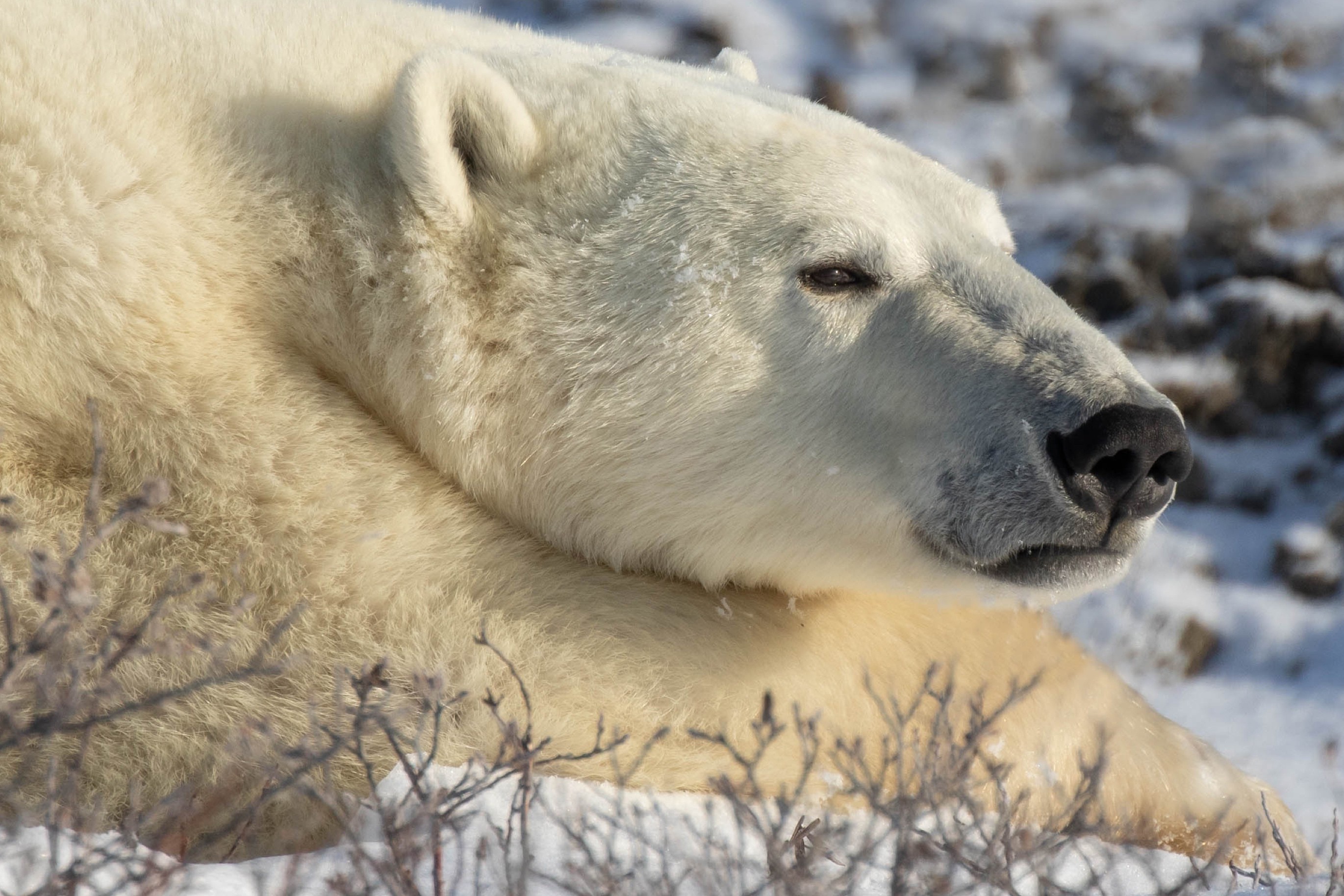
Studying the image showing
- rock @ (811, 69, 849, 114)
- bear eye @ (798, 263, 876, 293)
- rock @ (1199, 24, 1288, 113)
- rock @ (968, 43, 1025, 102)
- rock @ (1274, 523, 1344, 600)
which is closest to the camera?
bear eye @ (798, 263, 876, 293)

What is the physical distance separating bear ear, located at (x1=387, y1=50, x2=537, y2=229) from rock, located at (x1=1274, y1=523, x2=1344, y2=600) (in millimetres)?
5058

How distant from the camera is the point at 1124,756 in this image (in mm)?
3021

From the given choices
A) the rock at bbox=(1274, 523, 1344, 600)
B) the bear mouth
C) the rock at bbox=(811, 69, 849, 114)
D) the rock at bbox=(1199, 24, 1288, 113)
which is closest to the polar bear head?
the bear mouth

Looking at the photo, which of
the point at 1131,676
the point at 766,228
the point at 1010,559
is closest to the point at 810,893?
the point at 1010,559

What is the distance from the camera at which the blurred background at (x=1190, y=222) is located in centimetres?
598

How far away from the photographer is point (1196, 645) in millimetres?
6039

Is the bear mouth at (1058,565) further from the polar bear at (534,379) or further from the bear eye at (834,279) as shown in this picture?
the bear eye at (834,279)

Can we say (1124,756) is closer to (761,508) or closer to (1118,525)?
(1118,525)

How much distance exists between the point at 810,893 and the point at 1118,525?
47.9 inches

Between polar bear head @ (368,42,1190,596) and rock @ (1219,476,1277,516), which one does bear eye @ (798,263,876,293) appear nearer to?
polar bear head @ (368,42,1190,596)

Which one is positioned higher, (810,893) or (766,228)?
(766,228)

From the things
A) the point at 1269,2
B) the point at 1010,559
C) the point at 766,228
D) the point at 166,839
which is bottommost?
the point at 166,839

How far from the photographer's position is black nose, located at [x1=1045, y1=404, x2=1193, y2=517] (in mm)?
2400

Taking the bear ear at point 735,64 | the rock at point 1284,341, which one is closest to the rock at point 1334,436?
the rock at point 1284,341
